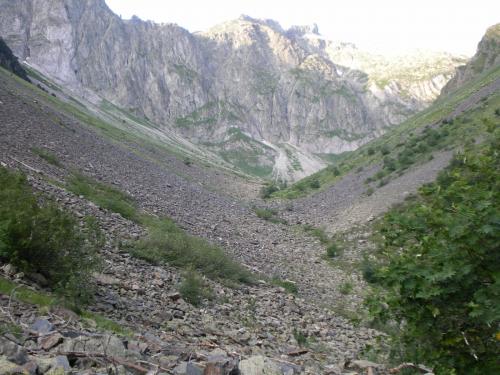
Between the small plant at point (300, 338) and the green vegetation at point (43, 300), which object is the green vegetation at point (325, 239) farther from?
the green vegetation at point (43, 300)

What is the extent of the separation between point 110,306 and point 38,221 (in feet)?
7.44

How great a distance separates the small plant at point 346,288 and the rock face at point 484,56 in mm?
90295

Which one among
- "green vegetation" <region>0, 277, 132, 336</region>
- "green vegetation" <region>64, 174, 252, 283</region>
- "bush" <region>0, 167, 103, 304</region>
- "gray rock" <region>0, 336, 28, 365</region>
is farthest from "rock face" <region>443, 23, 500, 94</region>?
"gray rock" <region>0, 336, 28, 365</region>

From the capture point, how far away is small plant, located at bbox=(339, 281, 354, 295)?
17781mm

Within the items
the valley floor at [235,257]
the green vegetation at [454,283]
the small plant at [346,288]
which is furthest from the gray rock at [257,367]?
the small plant at [346,288]

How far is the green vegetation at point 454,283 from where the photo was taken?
4887 mm

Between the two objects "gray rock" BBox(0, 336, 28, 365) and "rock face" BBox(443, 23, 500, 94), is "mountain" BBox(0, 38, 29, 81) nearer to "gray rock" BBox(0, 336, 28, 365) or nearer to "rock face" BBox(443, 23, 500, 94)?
"gray rock" BBox(0, 336, 28, 365)

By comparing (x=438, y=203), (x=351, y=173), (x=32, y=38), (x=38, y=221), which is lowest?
(x=38, y=221)

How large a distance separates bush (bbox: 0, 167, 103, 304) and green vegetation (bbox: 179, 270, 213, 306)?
263 centimetres

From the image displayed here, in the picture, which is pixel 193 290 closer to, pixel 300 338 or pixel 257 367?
pixel 300 338

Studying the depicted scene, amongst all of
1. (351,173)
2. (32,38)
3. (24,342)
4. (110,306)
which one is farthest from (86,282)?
(32,38)

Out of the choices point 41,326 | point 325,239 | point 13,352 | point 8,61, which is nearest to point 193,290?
point 41,326

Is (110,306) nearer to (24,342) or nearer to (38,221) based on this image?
(38,221)

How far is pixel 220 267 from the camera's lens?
14719mm
